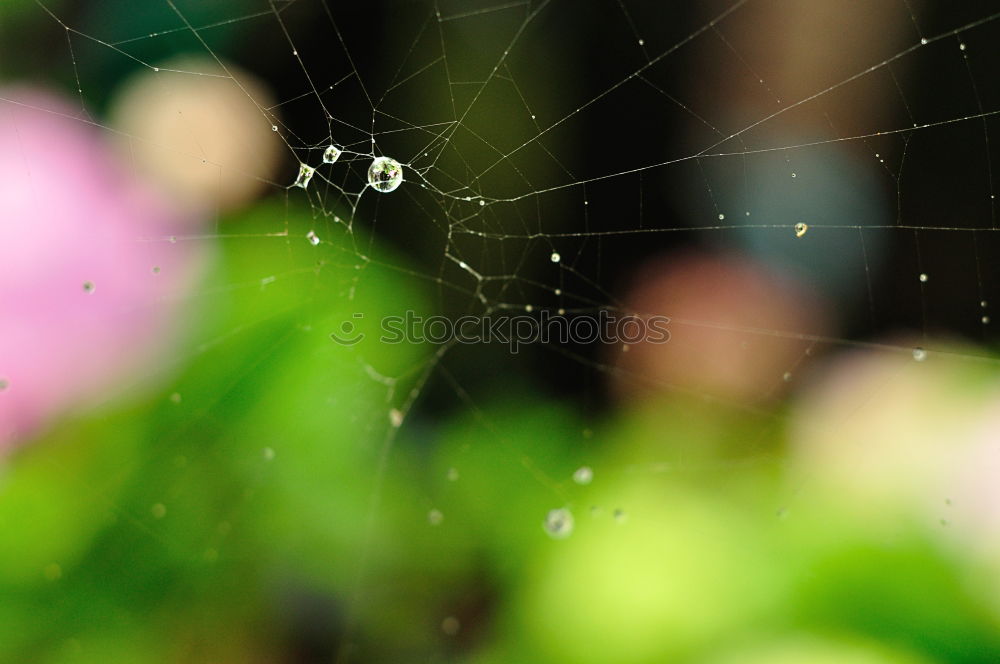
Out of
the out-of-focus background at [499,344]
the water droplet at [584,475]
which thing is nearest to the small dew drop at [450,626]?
the out-of-focus background at [499,344]

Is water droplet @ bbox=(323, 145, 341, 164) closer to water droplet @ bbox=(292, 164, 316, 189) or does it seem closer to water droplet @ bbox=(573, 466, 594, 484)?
water droplet @ bbox=(292, 164, 316, 189)

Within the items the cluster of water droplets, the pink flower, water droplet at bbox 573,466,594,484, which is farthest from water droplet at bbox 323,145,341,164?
water droplet at bbox 573,466,594,484

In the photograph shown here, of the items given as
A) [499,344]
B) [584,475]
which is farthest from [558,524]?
[499,344]

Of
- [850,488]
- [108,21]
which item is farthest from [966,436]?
[108,21]

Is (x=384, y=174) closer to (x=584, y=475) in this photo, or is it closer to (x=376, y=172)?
(x=376, y=172)

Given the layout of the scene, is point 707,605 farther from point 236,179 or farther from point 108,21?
point 108,21

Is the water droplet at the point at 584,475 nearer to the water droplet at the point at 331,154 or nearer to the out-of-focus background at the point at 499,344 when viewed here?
the out-of-focus background at the point at 499,344
